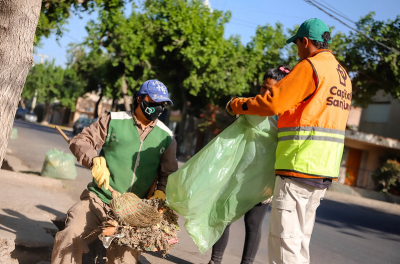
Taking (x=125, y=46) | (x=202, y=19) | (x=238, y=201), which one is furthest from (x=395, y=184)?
(x=238, y=201)

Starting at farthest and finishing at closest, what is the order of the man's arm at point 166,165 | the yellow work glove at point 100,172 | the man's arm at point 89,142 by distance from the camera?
1. the man's arm at point 166,165
2. the man's arm at point 89,142
3. the yellow work glove at point 100,172

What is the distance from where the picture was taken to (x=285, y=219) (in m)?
2.47

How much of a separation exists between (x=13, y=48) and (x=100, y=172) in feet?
3.30

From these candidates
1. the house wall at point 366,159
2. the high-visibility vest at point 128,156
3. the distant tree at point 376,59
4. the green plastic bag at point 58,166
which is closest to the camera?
the high-visibility vest at point 128,156

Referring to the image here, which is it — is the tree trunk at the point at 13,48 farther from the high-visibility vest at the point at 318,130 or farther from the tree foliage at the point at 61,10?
the tree foliage at the point at 61,10

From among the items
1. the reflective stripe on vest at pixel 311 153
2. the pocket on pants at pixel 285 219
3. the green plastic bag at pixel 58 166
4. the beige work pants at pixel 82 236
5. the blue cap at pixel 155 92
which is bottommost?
the green plastic bag at pixel 58 166

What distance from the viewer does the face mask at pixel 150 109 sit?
3.15m

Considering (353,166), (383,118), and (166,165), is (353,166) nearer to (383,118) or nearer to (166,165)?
(383,118)

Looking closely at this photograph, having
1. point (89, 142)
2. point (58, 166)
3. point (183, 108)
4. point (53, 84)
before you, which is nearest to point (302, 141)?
point (89, 142)

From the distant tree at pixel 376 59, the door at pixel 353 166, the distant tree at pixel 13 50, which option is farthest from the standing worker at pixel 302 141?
the door at pixel 353 166

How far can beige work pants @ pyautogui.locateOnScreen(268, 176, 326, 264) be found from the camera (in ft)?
8.11

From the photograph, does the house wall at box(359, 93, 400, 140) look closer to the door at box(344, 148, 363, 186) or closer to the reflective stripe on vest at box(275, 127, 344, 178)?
the door at box(344, 148, 363, 186)

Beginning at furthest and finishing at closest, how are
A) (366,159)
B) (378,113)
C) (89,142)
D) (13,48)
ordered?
1. (378,113)
2. (366,159)
3. (89,142)
4. (13,48)

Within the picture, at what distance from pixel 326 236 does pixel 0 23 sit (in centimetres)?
625
